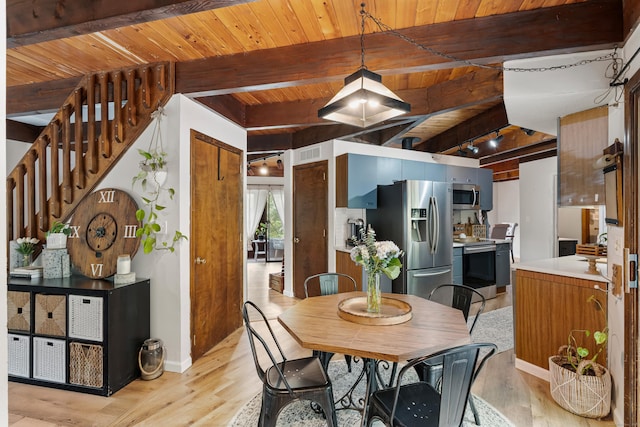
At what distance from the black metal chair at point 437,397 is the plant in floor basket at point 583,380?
3.98 ft

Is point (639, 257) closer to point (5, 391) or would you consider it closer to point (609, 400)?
point (609, 400)

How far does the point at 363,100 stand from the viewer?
1943 mm

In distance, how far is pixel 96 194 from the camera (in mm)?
3021

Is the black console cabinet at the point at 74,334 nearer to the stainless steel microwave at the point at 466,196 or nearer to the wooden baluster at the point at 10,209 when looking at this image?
the wooden baluster at the point at 10,209

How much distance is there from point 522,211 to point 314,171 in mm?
4287

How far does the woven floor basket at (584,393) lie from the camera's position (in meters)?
2.21

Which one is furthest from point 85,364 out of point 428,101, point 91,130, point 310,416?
point 428,101

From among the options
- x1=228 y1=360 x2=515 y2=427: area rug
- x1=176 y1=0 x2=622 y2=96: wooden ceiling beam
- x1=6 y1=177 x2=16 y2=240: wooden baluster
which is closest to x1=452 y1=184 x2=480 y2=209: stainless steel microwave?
x1=176 y1=0 x2=622 y2=96: wooden ceiling beam

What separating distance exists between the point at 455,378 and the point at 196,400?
6.31 feet

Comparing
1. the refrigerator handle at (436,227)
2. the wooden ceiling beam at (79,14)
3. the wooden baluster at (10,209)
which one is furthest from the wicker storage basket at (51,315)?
the refrigerator handle at (436,227)

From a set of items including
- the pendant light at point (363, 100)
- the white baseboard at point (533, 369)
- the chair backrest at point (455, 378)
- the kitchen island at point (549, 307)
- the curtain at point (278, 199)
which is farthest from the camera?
the curtain at point (278, 199)

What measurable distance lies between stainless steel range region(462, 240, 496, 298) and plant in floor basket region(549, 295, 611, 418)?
2.64 m

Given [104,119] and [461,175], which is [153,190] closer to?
[104,119]

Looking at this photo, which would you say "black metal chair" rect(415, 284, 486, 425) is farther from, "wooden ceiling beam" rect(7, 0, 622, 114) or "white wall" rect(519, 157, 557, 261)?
"white wall" rect(519, 157, 557, 261)
